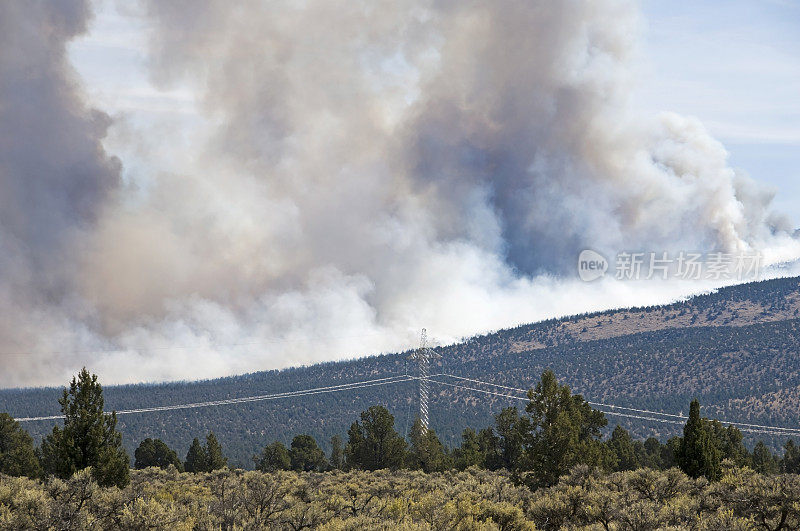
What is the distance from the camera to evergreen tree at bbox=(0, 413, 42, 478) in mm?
112875

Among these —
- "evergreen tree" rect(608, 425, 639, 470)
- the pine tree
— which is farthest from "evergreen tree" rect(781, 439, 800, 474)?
the pine tree

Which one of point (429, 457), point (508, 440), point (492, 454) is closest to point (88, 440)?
point (429, 457)

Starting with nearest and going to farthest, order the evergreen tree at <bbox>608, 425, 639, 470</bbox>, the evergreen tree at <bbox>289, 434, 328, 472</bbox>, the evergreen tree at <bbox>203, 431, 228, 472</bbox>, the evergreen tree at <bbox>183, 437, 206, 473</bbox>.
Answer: the evergreen tree at <bbox>608, 425, 639, 470</bbox>
the evergreen tree at <bbox>203, 431, 228, 472</bbox>
the evergreen tree at <bbox>183, 437, 206, 473</bbox>
the evergreen tree at <bbox>289, 434, 328, 472</bbox>

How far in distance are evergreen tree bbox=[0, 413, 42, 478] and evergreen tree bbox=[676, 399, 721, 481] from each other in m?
81.1

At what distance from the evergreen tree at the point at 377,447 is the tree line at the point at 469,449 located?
0.16 metres

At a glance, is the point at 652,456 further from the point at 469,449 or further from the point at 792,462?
the point at 469,449

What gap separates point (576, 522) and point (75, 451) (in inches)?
1629

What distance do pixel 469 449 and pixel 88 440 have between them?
276 feet

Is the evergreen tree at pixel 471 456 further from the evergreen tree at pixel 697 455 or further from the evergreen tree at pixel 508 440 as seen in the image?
the evergreen tree at pixel 697 455

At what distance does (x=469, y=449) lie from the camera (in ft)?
465

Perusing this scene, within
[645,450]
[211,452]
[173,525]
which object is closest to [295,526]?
[173,525]

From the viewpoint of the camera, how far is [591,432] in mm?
107000

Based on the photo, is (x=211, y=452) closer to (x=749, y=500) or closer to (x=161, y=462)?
(x=161, y=462)

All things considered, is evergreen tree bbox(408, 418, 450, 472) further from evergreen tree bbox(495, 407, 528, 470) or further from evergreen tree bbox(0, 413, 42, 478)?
evergreen tree bbox(0, 413, 42, 478)
